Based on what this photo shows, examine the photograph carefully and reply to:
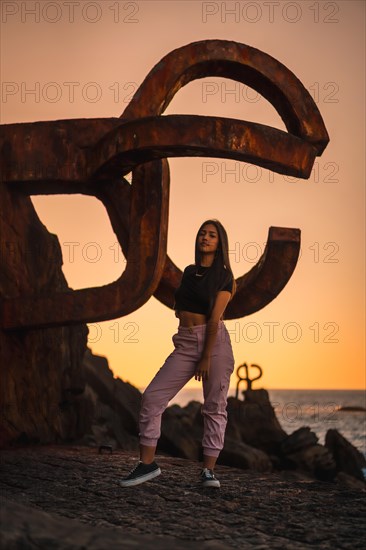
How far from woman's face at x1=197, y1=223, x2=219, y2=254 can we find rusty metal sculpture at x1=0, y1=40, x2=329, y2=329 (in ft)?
5.62

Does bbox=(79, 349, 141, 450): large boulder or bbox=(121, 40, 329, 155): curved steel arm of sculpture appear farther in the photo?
bbox=(79, 349, 141, 450): large boulder

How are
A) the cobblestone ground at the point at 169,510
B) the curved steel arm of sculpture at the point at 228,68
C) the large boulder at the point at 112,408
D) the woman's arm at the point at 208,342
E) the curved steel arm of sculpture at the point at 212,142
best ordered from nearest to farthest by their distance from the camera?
1. the cobblestone ground at the point at 169,510
2. the woman's arm at the point at 208,342
3. the curved steel arm of sculpture at the point at 212,142
4. the curved steel arm of sculpture at the point at 228,68
5. the large boulder at the point at 112,408

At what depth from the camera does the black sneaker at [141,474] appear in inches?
201

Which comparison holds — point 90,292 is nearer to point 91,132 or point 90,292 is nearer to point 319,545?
point 91,132

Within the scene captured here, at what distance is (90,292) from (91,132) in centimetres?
150

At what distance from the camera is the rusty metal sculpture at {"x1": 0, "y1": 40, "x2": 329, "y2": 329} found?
23.7ft

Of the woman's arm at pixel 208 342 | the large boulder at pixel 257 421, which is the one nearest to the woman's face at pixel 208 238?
the woman's arm at pixel 208 342

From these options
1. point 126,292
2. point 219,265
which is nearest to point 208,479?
point 219,265

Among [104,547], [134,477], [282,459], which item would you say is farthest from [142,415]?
[282,459]

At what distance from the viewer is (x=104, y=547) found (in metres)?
2.79

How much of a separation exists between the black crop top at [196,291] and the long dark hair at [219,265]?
0.07 feet

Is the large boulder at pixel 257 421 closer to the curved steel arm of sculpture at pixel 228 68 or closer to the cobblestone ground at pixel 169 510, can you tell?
the curved steel arm of sculpture at pixel 228 68

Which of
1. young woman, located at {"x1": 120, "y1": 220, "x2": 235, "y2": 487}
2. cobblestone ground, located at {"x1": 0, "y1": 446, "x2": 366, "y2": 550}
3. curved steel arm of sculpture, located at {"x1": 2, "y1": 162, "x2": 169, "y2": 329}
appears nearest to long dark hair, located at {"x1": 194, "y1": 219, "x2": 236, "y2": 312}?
young woman, located at {"x1": 120, "y1": 220, "x2": 235, "y2": 487}

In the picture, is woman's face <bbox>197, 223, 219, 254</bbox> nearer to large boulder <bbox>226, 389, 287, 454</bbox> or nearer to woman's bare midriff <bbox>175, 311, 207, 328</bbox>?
woman's bare midriff <bbox>175, 311, 207, 328</bbox>
